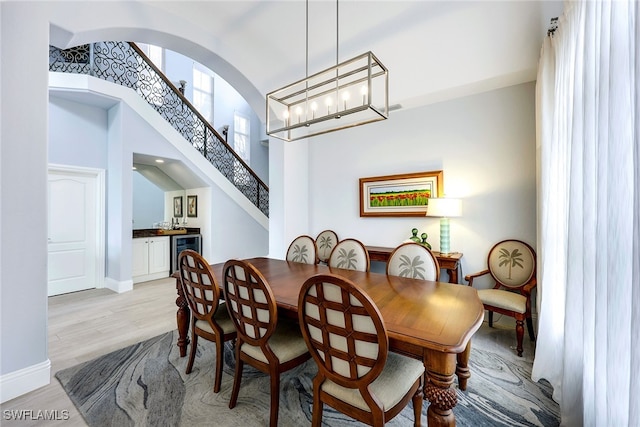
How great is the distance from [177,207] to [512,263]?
21.6 feet

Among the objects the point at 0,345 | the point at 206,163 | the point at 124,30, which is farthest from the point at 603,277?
the point at 206,163

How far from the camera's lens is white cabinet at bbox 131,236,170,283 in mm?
4902

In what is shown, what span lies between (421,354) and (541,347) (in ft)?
4.68

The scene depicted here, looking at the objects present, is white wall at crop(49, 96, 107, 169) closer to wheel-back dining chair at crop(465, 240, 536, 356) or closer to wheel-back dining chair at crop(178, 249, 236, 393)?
wheel-back dining chair at crop(178, 249, 236, 393)

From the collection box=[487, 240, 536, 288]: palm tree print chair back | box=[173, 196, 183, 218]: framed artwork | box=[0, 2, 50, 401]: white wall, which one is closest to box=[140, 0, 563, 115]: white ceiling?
box=[0, 2, 50, 401]: white wall

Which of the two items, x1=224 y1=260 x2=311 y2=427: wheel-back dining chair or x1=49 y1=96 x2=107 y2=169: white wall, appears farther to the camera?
x1=49 y1=96 x2=107 y2=169: white wall

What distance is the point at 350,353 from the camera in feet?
3.95

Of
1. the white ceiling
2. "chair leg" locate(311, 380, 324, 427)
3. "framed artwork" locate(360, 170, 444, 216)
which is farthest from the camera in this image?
"framed artwork" locate(360, 170, 444, 216)

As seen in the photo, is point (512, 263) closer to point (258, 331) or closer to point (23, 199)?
point (258, 331)

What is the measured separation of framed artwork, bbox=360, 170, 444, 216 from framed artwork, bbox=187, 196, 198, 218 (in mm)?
3784

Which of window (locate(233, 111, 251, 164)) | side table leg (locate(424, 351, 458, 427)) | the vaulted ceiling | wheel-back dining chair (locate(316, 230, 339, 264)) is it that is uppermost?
window (locate(233, 111, 251, 164))

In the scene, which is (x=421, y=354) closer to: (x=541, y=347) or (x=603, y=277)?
(x=603, y=277)

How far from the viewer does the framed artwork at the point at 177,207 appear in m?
6.37

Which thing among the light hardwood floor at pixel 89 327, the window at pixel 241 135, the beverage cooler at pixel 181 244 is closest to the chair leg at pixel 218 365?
the light hardwood floor at pixel 89 327
